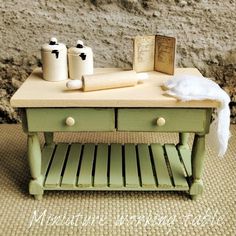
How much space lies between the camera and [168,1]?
188 cm

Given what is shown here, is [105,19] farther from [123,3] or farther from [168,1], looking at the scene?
[168,1]

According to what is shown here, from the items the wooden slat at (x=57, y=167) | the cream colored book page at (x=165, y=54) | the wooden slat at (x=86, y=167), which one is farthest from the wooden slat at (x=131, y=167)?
the cream colored book page at (x=165, y=54)

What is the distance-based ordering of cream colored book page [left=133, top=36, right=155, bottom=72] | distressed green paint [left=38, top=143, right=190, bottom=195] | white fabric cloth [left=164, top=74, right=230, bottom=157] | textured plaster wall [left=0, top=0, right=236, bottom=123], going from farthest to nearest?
1. textured plaster wall [left=0, top=0, right=236, bottom=123]
2. cream colored book page [left=133, top=36, right=155, bottom=72]
3. distressed green paint [left=38, top=143, right=190, bottom=195]
4. white fabric cloth [left=164, top=74, right=230, bottom=157]

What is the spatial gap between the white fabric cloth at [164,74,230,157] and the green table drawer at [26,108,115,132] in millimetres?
236

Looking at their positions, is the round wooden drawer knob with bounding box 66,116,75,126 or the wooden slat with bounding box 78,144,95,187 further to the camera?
the wooden slat with bounding box 78,144,95,187

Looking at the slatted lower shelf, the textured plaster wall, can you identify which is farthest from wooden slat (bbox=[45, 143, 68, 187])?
the textured plaster wall

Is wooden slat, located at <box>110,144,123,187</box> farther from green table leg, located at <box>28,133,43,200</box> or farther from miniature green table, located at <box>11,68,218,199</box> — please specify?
green table leg, located at <box>28,133,43,200</box>

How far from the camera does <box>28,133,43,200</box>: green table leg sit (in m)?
1.30

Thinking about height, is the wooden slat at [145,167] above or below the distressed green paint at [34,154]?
below

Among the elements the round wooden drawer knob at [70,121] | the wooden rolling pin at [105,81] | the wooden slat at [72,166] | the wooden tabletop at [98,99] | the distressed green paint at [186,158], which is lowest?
the distressed green paint at [186,158]

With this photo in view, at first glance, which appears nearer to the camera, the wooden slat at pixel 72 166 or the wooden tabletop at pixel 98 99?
the wooden tabletop at pixel 98 99

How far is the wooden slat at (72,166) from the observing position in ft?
4.47

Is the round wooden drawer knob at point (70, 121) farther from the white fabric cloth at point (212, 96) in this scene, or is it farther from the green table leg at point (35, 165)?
the white fabric cloth at point (212, 96)

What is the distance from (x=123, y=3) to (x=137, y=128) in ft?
2.93
